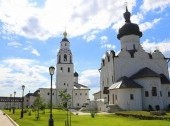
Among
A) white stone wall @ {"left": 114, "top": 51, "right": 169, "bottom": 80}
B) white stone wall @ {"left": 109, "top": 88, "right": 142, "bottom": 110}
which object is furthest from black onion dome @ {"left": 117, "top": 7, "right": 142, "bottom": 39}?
white stone wall @ {"left": 109, "top": 88, "right": 142, "bottom": 110}

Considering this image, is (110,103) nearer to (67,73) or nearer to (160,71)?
(160,71)

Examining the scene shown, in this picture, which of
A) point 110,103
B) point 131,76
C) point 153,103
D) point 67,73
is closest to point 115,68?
point 131,76

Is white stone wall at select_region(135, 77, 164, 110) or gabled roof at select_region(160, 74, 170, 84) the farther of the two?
gabled roof at select_region(160, 74, 170, 84)

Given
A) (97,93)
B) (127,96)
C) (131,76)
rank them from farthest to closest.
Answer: (97,93) < (131,76) < (127,96)

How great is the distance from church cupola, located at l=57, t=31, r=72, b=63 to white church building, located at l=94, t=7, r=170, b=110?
19.0 metres

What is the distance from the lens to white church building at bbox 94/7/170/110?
4578cm

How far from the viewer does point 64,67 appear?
78.4 meters

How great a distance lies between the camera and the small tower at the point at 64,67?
253 feet

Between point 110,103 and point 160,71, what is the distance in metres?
12.6

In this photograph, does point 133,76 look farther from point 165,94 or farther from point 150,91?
point 165,94

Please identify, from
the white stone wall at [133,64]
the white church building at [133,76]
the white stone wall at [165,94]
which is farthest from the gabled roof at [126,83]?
the white stone wall at [165,94]

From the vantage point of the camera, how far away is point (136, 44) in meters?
54.9

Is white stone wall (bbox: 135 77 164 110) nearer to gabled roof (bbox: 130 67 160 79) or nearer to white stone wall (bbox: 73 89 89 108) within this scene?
gabled roof (bbox: 130 67 160 79)

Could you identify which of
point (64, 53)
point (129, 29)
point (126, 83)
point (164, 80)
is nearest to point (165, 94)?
point (164, 80)
